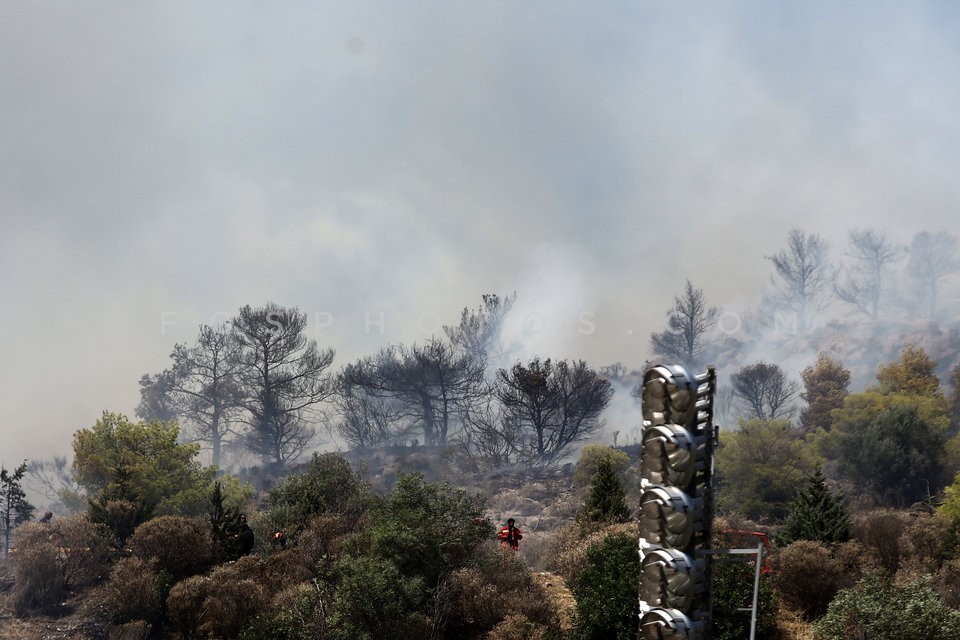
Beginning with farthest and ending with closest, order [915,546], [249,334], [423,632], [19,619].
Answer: [249,334], [19,619], [915,546], [423,632]

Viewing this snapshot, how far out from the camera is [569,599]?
25.7 meters

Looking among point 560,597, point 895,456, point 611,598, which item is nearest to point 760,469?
point 895,456

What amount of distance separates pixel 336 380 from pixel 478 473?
19.3 meters

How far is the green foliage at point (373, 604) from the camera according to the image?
20.8 metres

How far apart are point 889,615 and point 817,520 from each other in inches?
429

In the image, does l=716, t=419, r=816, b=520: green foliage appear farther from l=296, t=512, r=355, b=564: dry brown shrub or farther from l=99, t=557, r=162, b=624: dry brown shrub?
l=99, t=557, r=162, b=624: dry brown shrub

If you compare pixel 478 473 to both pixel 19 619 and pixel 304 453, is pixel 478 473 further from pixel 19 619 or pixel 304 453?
pixel 19 619

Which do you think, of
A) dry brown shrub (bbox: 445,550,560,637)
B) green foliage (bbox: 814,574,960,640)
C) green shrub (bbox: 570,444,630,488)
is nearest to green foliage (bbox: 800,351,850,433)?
green shrub (bbox: 570,444,630,488)

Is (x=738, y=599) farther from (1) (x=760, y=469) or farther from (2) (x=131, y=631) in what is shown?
(1) (x=760, y=469)

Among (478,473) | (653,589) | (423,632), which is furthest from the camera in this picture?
(478,473)

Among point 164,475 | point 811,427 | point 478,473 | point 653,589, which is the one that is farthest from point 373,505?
point 811,427

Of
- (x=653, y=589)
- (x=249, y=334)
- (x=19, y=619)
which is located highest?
(x=249, y=334)

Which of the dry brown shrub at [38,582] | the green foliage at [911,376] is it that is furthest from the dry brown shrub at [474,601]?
the green foliage at [911,376]

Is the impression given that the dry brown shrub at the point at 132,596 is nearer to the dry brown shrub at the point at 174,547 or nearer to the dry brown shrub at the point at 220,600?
the dry brown shrub at the point at 220,600
